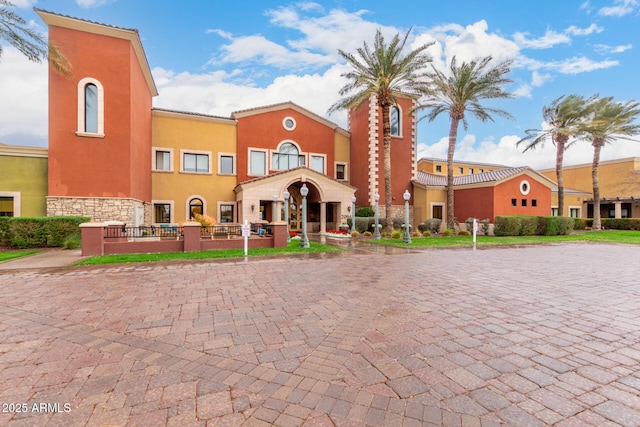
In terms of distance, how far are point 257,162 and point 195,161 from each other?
16.4 ft

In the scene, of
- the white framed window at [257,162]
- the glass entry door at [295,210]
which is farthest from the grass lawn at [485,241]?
the white framed window at [257,162]

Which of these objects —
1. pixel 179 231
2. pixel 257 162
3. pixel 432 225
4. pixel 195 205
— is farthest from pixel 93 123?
pixel 432 225

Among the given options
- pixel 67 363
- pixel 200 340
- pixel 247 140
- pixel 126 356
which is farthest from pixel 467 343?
pixel 247 140

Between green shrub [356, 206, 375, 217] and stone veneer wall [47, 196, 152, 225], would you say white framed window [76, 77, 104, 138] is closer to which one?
stone veneer wall [47, 196, 152, 225]

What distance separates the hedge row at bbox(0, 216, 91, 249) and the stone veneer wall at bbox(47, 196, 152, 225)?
5.66 ft

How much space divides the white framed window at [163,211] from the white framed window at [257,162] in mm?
6916

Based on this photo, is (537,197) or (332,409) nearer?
(332,409)

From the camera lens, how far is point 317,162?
2742 centimetres

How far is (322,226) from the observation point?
23953mm

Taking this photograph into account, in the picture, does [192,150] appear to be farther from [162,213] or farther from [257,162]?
[162,213]

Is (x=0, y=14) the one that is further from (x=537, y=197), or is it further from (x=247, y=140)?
(x=537, y=197)

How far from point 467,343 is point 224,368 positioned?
10.4ft

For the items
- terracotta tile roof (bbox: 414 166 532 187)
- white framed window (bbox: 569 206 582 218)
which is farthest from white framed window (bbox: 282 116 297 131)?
white framed window (bbox: 569 206 582 218)

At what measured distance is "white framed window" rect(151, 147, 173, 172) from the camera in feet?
73.2
